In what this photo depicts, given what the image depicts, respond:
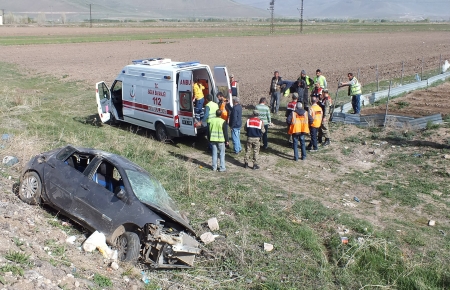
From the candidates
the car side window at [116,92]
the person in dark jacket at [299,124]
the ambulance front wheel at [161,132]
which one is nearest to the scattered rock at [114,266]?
the person in dark jacket at [299,124]

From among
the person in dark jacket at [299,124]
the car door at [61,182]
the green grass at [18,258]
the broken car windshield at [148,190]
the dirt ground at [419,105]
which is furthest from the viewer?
the dirt ground at [419,105]

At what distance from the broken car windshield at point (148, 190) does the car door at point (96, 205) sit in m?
0.34

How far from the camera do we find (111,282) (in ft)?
22.1

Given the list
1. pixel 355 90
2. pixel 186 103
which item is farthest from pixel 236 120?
pixel 355 90

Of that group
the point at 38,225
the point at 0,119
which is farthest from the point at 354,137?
the point at 0,119

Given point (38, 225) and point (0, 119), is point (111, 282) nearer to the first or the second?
point (38, 225)

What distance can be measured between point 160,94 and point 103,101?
9.67 feet

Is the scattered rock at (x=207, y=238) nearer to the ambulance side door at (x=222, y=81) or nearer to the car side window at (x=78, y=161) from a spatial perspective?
the car side window at (x=78, y=161)

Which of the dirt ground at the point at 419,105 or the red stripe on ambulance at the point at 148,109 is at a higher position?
the red stripe on ambulance at the point at 148,109

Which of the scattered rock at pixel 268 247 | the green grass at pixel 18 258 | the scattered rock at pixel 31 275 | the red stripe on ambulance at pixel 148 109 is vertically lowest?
the scattered rock at pixel 268 247

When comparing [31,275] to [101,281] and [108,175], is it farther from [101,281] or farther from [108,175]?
[108,175]

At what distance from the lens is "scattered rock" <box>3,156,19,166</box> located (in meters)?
11.2

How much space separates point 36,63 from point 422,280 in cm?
3353

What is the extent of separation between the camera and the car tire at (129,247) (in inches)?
297
